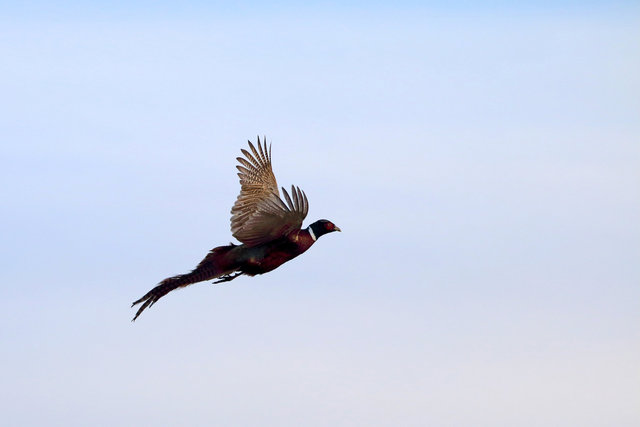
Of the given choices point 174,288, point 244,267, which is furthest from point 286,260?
point 174,288

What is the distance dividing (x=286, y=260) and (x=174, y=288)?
2337mm

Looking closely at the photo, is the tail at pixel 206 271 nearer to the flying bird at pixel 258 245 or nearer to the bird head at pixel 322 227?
the flying bird at pixel 258 245

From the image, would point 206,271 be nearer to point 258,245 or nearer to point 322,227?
point 258,245

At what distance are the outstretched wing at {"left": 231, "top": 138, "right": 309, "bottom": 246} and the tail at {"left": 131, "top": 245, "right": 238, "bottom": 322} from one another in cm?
50

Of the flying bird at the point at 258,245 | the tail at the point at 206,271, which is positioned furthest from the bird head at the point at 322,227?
the tail at the point at 206,271

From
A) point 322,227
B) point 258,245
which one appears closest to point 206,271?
point 258,245

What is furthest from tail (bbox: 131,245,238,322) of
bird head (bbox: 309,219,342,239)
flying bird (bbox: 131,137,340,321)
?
bird head (bbox: 309,219,342,239)

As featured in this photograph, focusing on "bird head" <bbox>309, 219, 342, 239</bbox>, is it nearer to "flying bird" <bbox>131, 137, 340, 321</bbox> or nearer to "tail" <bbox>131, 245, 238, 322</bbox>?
"flying bird" <bbox>131, 137, 340, 321</bbox>

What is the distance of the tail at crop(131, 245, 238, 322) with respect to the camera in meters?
20.2

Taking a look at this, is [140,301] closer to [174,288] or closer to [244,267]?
[174,288]

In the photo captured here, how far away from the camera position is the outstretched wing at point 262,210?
2022 cm

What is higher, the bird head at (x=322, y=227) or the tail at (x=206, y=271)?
the bird head at (x=322, y=227)

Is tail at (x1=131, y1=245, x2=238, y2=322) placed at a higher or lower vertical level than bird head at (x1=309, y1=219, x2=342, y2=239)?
lower

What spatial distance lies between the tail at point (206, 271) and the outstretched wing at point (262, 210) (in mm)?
501
